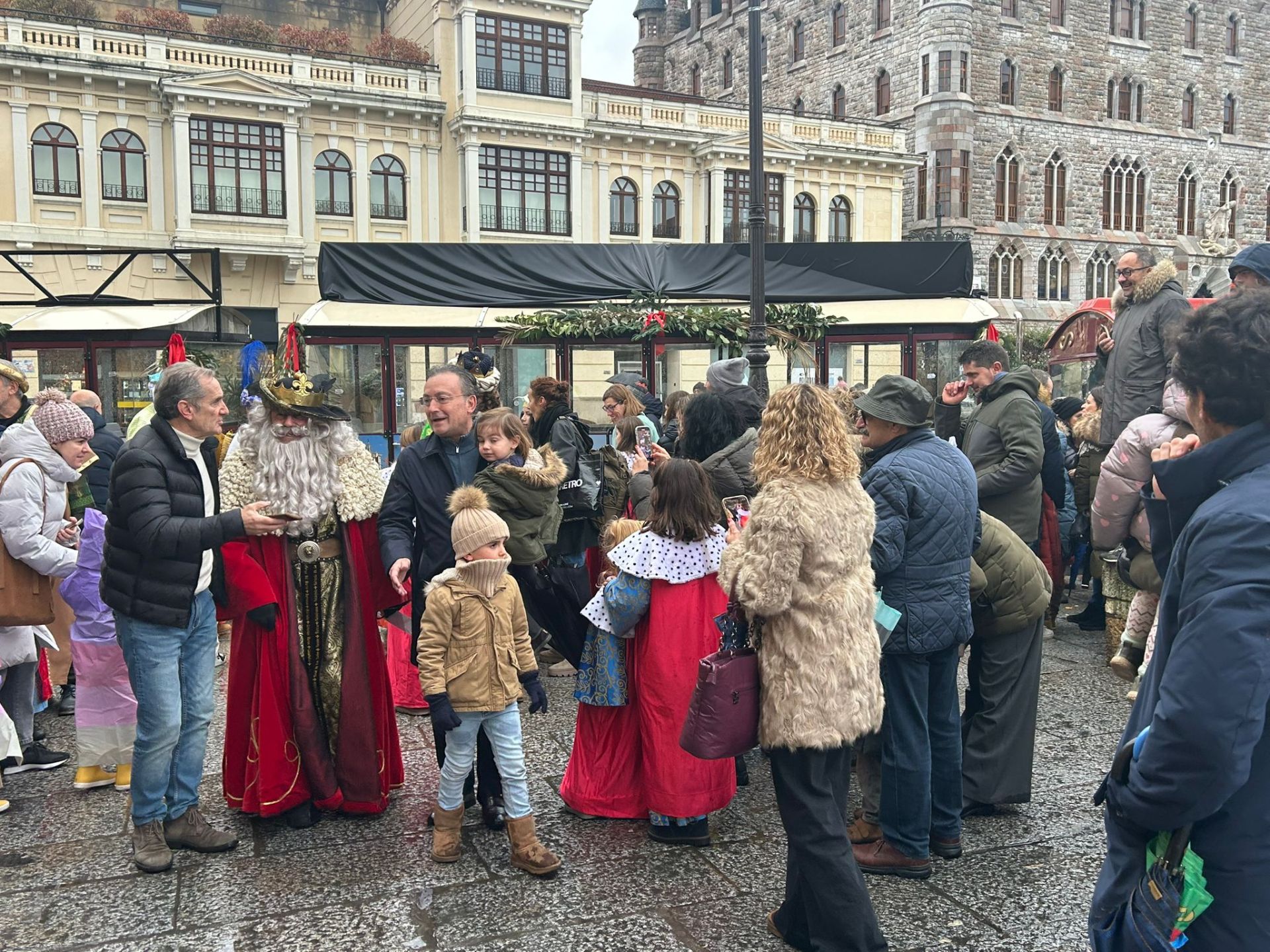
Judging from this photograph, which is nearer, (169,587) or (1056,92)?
(169,587)

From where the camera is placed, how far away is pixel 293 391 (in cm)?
445

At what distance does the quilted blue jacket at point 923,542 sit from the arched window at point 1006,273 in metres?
45.5

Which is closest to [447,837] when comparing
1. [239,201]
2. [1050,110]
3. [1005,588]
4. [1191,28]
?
[1005,588]

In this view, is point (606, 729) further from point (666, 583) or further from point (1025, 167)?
point (1025, 167)

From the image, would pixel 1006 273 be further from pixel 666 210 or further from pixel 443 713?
pixel 443 713

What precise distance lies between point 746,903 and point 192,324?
14438mm

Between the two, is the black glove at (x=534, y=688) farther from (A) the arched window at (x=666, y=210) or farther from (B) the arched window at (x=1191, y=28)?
A: (B) the arched window at (x=1191, y=28)

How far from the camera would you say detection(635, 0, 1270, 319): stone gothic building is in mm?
45094

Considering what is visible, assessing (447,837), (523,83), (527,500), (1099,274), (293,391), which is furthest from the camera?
(1099,274)

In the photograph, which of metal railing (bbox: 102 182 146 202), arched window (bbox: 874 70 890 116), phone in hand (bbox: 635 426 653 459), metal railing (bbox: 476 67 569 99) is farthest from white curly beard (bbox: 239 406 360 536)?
arched window (bbox: 874 70 890 116)

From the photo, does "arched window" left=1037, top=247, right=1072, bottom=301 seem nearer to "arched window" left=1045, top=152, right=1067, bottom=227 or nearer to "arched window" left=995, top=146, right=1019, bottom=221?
"arched window" left=1045, top=152, right=1067, bottom=227

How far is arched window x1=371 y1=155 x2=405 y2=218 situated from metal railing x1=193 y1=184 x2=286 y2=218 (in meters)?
2.89

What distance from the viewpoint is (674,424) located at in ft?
29.3

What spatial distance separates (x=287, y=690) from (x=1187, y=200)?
5784 centimetres
